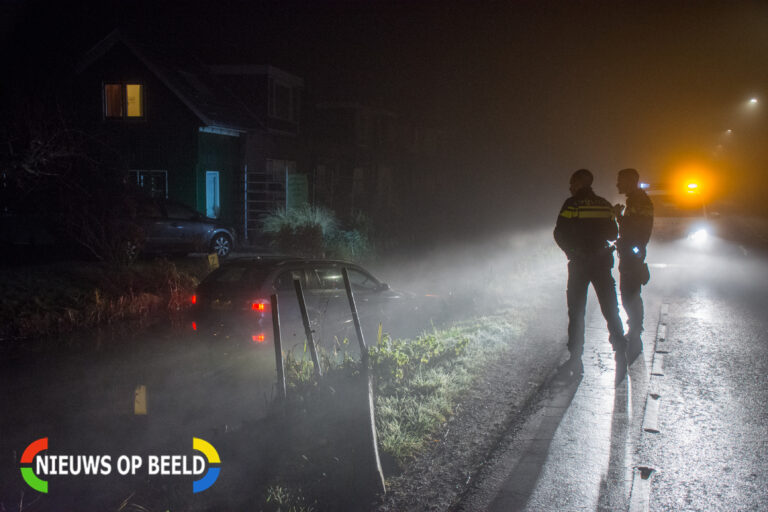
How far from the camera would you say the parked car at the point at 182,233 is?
56.5 feet

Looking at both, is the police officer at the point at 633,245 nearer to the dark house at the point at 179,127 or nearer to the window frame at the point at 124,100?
the dark house at the point at 179,127

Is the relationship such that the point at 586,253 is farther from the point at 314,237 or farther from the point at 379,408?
the point at 314,237

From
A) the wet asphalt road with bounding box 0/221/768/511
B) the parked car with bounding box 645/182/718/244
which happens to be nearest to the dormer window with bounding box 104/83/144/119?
the wet asphalt road with bounding box 0/221/768/511

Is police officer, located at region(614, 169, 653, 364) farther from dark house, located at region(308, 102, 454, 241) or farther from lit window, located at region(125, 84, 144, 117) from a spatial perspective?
lit window, located at region(125, 84, 144, 117)

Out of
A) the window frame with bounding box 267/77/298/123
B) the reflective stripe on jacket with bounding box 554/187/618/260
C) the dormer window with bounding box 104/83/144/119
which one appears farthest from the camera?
the window frame with bounding box 267/77/298/123

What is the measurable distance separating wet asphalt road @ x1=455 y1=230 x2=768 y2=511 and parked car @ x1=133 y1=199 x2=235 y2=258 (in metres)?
11.7

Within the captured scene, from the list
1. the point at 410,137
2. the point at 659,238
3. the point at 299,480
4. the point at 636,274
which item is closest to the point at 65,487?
the point at 299,480

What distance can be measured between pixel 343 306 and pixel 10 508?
5419 mm

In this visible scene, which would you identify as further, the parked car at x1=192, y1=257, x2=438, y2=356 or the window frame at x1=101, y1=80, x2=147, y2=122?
the window frame at x1=101, y1=80, x2=147, y2=122

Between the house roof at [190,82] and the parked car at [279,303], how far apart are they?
621 inches

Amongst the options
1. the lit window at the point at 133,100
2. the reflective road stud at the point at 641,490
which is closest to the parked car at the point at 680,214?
the reflective road stud at the point at 641,490

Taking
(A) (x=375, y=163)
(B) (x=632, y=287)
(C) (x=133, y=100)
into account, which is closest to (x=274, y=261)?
(B) (x=632, y=287)

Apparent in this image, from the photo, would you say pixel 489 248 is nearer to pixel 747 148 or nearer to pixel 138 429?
pixel 138 429

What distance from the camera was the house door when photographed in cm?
2469
